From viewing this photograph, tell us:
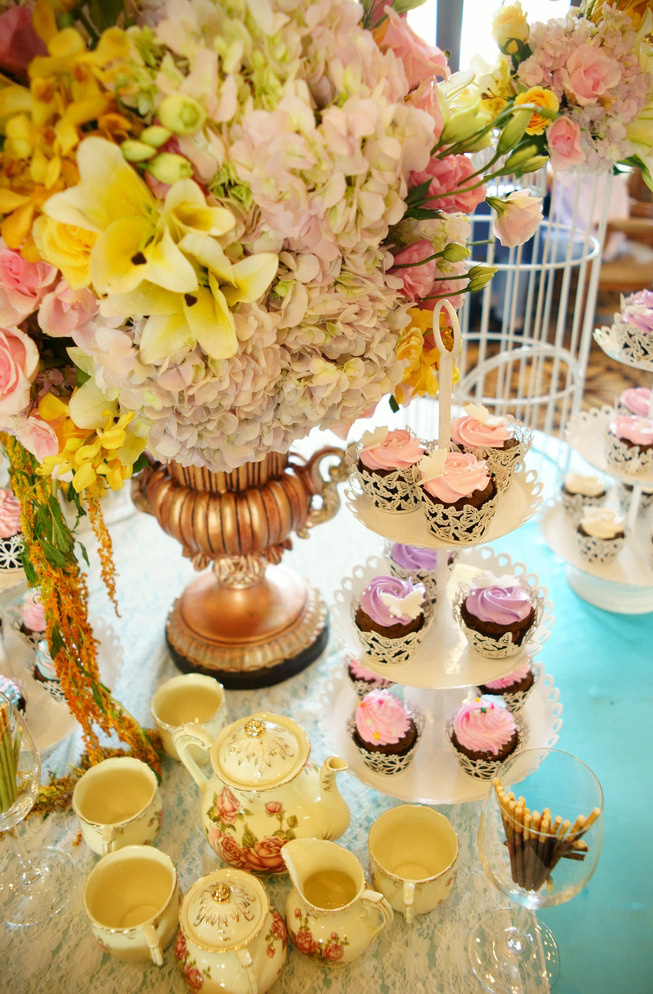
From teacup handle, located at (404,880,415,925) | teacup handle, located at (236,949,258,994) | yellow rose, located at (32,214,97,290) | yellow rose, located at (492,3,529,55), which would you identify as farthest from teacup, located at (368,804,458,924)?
yellow rose, located at (492,3,529,55)

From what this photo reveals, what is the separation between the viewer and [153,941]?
88cm

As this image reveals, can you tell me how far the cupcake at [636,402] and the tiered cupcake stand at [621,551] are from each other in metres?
0.06

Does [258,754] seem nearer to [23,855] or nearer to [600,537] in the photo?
[23,855]

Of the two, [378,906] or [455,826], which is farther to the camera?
[455,826]

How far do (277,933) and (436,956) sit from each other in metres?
0.23

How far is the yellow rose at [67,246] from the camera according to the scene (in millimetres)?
572

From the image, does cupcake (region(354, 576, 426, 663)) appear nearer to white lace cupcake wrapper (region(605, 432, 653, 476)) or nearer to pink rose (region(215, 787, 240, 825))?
pink rose (region(215, 787, 240, 825))

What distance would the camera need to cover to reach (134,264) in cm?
57

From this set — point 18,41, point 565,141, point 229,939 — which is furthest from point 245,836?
point 565,141

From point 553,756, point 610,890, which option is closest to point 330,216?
point 553,756

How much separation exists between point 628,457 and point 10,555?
1.18m

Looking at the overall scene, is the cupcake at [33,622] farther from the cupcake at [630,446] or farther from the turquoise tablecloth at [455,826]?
the cupcake at [630,446]

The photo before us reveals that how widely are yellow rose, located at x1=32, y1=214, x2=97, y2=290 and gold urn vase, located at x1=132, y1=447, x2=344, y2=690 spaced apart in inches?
26.0

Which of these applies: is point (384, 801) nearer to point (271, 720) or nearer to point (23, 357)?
point (271, 720)
